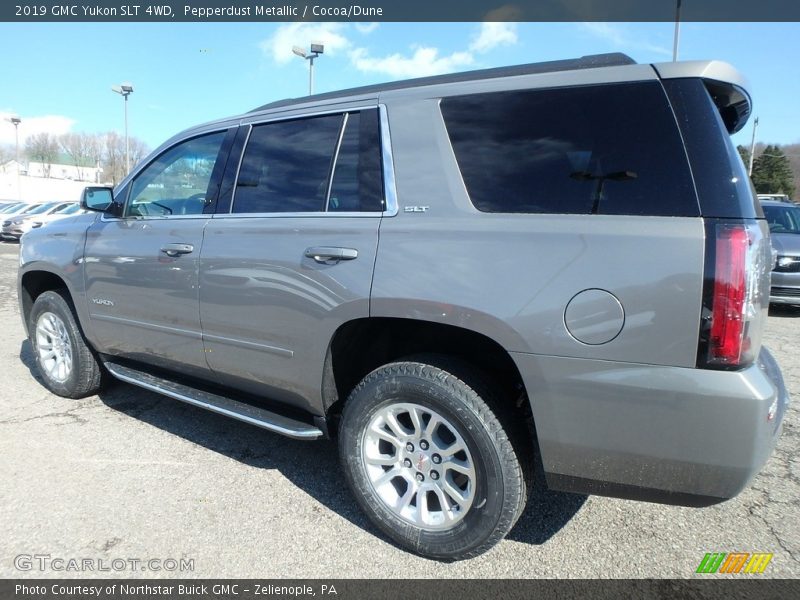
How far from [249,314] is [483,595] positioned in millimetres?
1705

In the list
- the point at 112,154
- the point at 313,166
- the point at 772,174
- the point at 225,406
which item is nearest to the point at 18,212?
the point at 225,406

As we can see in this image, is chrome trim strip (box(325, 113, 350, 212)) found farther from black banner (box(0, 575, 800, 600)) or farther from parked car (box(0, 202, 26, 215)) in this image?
parked car (box(0, 202, 26, 215))

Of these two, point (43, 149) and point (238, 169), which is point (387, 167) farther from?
point (43, 149)

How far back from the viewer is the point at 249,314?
286cm

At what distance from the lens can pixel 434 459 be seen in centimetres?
244

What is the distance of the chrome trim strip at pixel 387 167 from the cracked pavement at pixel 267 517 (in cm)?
156

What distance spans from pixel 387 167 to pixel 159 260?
1628mm

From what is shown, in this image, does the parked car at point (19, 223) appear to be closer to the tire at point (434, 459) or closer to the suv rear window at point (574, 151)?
the tire at point (434, 459)

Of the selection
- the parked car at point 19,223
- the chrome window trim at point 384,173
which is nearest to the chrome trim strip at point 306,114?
the chrome window trim at point 384,173

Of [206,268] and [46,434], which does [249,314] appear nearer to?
[206,268]

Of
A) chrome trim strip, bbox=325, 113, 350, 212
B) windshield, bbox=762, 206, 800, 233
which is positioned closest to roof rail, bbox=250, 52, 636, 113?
chrome trim strip, bbox=325, 113, 350, 212

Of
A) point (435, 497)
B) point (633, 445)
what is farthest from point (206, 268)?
point (633, 445)

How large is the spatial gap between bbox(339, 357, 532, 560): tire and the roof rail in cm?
128

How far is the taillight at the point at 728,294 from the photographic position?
1815 millimetres
